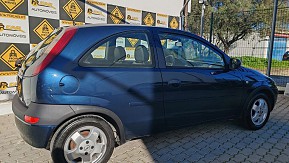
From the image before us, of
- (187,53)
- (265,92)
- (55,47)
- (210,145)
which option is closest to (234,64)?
(187,53)

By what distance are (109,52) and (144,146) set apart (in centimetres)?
144

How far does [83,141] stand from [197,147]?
1617mm

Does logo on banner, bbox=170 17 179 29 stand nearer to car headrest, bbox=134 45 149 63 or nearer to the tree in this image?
car headrest, bbox=134 45 149 63

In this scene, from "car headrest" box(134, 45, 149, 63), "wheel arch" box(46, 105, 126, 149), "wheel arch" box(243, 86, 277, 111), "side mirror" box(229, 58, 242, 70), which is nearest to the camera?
"wheel arch" box(46, 105, 126, 149)

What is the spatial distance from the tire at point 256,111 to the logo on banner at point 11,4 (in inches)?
189

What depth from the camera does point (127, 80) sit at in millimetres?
2545

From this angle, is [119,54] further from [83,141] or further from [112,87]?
[83,141]

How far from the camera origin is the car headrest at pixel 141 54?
9.00ft

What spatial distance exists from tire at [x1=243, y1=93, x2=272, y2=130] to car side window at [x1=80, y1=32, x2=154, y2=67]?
198cm

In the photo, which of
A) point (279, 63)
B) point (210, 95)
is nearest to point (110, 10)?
point (210, 95)

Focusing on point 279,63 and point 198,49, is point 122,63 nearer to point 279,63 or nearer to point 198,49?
point 198,49

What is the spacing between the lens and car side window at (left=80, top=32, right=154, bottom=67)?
2.46m

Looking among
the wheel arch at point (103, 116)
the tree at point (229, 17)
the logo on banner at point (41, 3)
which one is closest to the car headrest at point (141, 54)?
the wheel arch at point (103, 116)

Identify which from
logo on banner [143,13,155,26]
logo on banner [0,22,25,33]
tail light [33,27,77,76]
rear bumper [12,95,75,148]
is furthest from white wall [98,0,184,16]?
rear bumper [12,95,75,148]
